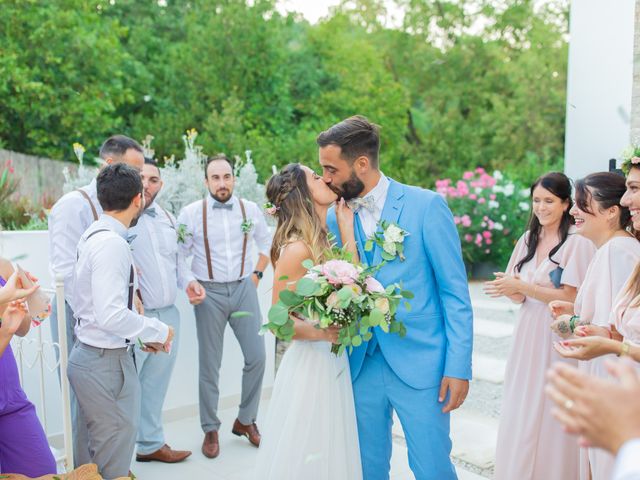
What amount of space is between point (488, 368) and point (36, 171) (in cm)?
1027

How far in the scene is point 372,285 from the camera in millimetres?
2506

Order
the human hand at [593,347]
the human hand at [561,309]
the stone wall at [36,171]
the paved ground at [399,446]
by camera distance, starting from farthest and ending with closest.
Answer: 1. the stone wall at [36,171]
2. the paved ground at [399,446]
3. the human hand at [561,309]
4. the human hand at [593,347]

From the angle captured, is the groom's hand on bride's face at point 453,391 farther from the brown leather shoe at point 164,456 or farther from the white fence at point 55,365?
the brown leather shoe at point 164,456

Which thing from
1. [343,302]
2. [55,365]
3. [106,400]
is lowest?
[55,365]

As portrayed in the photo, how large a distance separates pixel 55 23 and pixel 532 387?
12933 mm

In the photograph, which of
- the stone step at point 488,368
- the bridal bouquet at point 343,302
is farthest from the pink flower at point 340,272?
the stone step at point 488,368

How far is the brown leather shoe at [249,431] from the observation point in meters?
4.62

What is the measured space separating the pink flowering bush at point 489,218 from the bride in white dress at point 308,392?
34.8 ft

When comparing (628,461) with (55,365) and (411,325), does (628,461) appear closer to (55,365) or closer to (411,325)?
→ (411,325)

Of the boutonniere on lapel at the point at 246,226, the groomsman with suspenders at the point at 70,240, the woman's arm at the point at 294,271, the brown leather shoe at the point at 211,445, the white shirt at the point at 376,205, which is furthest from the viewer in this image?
the boutonniere on lapel at the point at 246,226

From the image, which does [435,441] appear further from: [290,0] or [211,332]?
[290,0]

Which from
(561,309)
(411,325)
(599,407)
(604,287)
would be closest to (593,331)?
(604,287)

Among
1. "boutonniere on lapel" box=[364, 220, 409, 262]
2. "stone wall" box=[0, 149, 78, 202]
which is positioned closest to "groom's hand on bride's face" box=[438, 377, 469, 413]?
"boutonniere on lapel" box=[364, 220, 409, 262]

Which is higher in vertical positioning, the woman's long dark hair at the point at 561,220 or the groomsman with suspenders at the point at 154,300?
the woman's long dark hair at the point at 561,220
